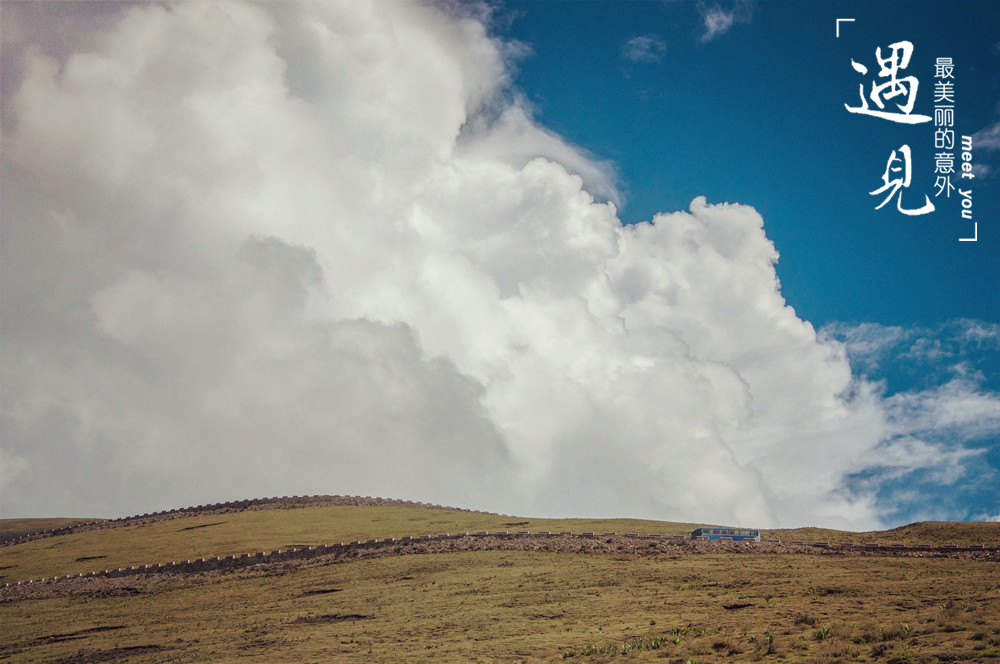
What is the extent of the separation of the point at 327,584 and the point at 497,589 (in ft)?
70.9

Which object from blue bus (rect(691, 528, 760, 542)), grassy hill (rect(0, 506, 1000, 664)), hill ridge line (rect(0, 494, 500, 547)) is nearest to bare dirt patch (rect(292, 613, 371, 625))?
grassy hill (rect(0, 506, 1000, 664))

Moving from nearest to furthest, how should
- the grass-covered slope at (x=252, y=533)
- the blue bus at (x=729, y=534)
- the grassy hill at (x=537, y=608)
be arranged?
the grassy hill at (x=537, y=608), the blue bus at (x=729, y=534), the grass-covered slope at (x=252, y=533)

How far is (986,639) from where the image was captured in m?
33.9

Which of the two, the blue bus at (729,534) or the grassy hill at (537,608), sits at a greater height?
the blue bus at (729,534)

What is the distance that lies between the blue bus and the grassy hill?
271 inches

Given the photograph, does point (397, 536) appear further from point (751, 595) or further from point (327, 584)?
point (751, 595)

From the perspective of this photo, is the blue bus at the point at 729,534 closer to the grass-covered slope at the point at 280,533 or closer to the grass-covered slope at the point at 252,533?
the grass-covered slope at the point at 280,533

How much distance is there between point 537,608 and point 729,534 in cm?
3767

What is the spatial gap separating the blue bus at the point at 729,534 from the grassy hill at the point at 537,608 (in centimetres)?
689

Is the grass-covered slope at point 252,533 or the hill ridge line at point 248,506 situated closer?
the grass-covered slope at point 252,533

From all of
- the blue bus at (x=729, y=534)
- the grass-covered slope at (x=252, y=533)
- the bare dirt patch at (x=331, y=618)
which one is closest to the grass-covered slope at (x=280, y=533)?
the grass-covered slope at (x=252, y=533)

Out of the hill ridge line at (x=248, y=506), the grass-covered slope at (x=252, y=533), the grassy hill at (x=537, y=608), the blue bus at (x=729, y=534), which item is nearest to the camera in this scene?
the grassy hill at (x=537, y=608)

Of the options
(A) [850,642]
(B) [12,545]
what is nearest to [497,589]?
(A) [850,642]

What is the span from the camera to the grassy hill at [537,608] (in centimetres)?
4069
